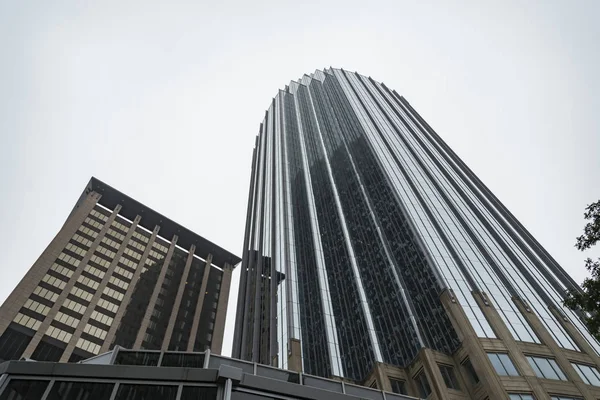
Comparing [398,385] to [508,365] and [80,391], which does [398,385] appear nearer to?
[508,365]

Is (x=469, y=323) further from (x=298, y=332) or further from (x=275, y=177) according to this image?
(x=275, y=177)

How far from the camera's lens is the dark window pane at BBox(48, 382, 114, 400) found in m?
14.0

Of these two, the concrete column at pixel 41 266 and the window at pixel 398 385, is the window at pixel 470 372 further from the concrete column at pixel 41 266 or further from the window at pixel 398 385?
the concrete column at pixel 41 266

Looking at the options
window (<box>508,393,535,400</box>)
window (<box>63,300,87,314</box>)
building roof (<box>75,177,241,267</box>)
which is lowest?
window (<box>508,393,535,400</box>)

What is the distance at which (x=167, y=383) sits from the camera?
585 inches

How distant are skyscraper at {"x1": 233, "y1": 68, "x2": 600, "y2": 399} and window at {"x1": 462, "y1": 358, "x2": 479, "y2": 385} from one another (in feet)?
0.37

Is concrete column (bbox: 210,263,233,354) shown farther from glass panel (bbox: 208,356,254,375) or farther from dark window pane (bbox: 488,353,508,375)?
glass panel (bbox: 208,356,254,375)

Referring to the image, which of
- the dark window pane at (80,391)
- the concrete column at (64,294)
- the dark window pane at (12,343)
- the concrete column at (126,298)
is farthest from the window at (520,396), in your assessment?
the dark window pane at (12,343)

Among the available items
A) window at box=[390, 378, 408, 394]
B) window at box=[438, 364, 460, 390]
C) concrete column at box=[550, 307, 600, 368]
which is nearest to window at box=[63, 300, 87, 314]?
window at box=[390, 378, 408, 394]

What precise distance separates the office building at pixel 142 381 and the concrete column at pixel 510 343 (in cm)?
2758

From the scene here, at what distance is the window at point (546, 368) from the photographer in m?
38.2

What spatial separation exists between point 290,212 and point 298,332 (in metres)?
33.6

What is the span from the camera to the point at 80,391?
1416cm

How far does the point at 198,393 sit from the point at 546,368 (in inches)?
1426
